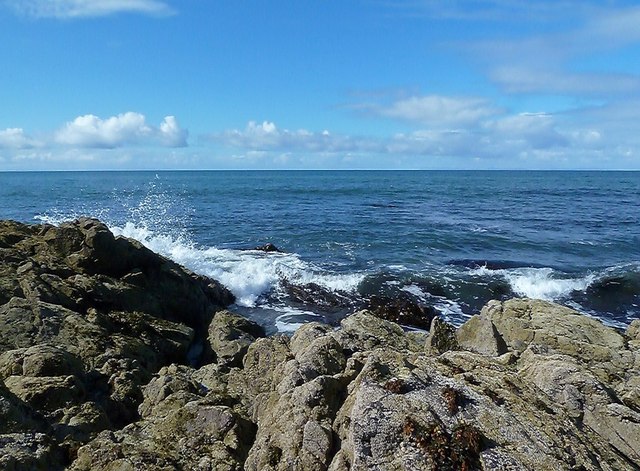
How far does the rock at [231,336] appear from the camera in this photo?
48.6ft

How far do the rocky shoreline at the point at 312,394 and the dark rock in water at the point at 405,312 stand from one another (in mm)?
8162

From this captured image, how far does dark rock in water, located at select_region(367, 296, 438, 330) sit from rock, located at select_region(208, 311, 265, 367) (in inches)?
270

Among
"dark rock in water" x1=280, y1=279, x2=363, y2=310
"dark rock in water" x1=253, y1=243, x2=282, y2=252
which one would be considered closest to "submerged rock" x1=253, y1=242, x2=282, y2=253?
"dark rock in water" x1=253, y1=243, x2=282, y2=252

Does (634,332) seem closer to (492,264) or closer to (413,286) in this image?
(413,286)

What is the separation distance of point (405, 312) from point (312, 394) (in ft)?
53.9

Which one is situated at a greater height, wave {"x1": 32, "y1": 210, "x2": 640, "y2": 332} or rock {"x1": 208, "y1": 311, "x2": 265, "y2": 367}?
rock {"x1": 208, "y1": 311, "x2": 265, "y2": 367}

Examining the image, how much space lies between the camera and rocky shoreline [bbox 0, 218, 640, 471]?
6.08m

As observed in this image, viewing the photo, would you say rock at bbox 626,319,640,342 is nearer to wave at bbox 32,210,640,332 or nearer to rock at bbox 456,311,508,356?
rock at bbox 456,311,508,356

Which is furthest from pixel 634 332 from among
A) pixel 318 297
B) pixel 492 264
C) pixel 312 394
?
pixel 492 264

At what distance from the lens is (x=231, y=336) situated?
1639cm

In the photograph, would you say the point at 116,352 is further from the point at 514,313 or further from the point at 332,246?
the point at 332,246

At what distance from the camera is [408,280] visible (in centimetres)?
2966

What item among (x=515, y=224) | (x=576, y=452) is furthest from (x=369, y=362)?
(x=515, y=224)

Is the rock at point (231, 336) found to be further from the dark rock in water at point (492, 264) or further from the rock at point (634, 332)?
the dark rock in water at point (492, 264)
